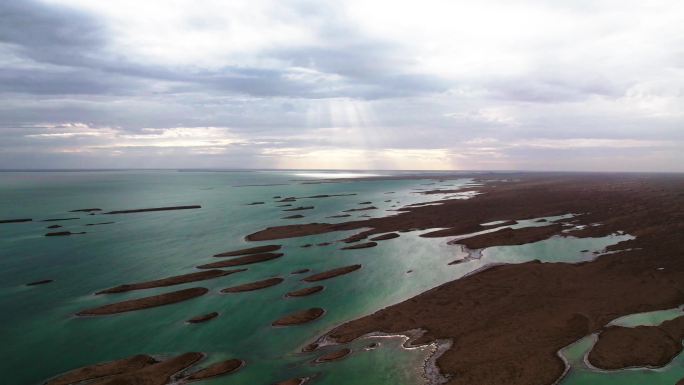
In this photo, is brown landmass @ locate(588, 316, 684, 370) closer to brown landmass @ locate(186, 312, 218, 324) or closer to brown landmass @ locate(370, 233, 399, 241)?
brown landmass @ locate(186, 312, 218, 324)

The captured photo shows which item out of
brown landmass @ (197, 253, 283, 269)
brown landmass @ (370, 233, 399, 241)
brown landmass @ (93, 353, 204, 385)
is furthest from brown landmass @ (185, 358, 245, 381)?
brown landmass @ (370, 233, 399, 241)

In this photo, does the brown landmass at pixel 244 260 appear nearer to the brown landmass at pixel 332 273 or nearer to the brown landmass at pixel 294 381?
the brown landmass at pixel 332 273

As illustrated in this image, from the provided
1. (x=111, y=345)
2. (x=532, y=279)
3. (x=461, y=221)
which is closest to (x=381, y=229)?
(x=461, y=221)

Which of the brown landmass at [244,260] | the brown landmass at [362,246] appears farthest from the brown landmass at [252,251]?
the brown landmass at [362,246]

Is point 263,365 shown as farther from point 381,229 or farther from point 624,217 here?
point 624,217

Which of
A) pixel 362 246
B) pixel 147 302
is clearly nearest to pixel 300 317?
pixel 147 302

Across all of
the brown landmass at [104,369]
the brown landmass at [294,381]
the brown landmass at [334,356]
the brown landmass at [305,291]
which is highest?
the brown landmass at [305,291]
